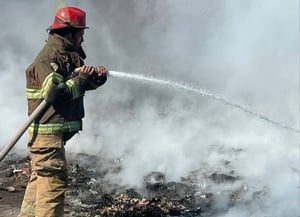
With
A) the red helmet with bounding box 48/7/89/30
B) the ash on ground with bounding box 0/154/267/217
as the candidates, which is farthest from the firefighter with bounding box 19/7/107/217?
the ash on ground with bounding box 0/154/267/217

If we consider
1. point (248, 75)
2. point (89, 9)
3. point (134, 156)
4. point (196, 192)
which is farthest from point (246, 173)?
point (89, 9)

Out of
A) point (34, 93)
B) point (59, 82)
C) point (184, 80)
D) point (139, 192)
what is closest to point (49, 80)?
point (59, 82)

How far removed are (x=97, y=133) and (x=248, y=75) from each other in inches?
132

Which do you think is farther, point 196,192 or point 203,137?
point 203,137

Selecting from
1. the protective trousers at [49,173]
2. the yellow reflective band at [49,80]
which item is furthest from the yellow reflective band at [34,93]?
the protective trousers at [49,173]

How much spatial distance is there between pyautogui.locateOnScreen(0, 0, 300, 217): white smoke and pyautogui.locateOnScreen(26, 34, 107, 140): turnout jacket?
201 centimetres

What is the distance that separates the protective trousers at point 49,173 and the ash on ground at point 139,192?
41.6 inches

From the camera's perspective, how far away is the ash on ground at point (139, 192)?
5.50m

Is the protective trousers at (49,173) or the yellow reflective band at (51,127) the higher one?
the yellow reflective band at (51,127)

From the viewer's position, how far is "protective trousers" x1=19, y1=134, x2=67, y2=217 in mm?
4305

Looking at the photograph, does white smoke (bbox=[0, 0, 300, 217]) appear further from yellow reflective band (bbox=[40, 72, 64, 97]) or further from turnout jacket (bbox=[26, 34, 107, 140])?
yellow reflective band (bbox=[40, 72, 64, 97])

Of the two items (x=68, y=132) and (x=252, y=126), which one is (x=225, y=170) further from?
(x=68, y=132)

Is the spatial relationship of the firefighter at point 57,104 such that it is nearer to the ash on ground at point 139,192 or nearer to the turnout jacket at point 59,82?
the turnout jacket at point 59,82

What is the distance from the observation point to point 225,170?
6.66 metres
